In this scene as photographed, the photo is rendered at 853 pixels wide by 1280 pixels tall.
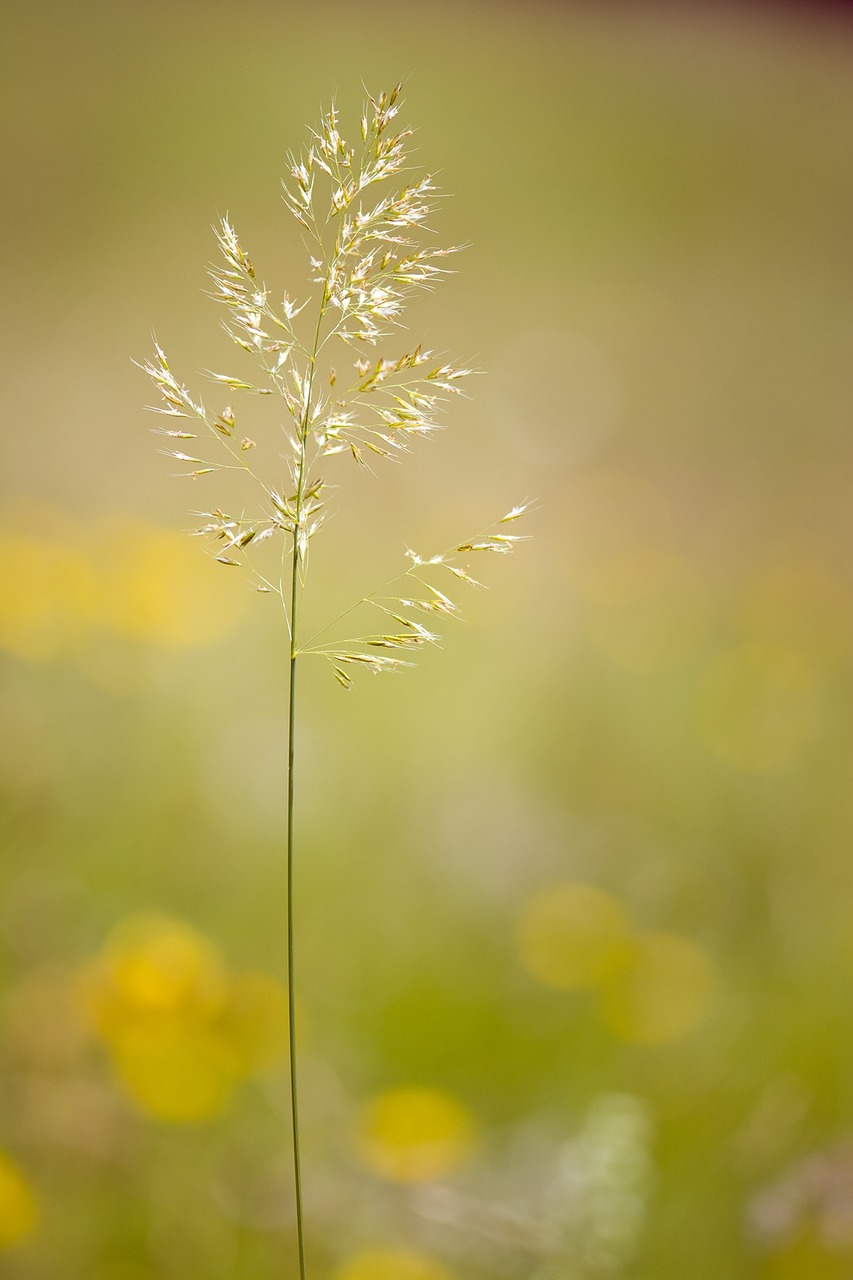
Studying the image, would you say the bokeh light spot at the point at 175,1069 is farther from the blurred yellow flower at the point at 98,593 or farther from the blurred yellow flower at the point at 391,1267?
the blurred yellow flower at the point at 98,593

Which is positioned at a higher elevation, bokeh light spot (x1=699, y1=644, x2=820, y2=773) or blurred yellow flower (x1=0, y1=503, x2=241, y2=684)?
blurred yellow flower (x1=0, y1=503, x2=241, y2=684)

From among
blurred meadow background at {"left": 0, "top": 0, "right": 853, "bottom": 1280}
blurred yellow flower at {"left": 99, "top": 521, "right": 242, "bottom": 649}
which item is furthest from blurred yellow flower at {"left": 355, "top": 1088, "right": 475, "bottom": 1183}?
blurred yellow flower at {"left": 99, "top": 521, "right": 242, "bottom": 649}

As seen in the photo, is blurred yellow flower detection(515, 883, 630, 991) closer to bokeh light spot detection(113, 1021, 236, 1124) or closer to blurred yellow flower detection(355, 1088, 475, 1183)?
blurred yellow flower detection(355, 1088, 475, 1183)

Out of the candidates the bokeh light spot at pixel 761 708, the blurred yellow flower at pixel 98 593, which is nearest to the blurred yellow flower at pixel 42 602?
the blurred yellow flower at pixel 98 593

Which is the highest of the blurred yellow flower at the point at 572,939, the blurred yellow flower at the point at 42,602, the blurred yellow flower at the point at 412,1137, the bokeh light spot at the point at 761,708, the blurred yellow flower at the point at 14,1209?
the blurred yellow flower at the point at 42,602

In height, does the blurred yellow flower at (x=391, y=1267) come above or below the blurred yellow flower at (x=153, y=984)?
below

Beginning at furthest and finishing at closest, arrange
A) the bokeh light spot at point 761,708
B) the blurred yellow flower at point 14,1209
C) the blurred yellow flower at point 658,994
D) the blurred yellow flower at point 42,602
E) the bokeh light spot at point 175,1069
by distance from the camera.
Result: the bokeh light spot at point 761,708 < the blurred yellow flower at point 42,602 < the blurred yellow flower at point 658,994 < the bokeh light spot at point 175,1069 < the blurred yellow flower at point 14,1209

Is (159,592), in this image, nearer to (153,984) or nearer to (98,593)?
(98,593)
